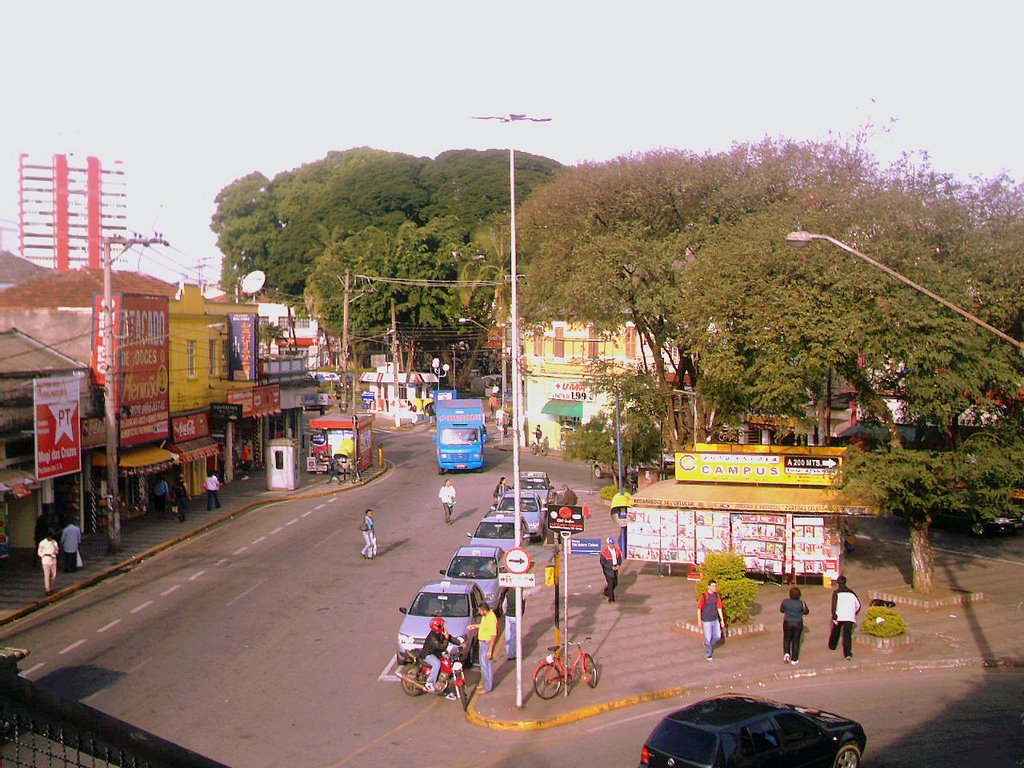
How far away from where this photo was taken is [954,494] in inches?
865

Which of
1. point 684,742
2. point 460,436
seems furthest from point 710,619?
point 460,436

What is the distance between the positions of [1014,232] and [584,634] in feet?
40.7

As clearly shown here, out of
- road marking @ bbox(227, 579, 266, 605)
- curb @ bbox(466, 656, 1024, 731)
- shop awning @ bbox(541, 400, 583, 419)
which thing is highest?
shop awning @ bbox(541, 400, 583, 419)

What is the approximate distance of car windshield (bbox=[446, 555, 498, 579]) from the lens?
23.0 m

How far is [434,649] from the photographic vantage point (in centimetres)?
1678

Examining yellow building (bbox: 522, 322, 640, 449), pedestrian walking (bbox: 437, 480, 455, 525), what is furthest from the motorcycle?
yellow building (bbox: 522, 322, 640, 449)

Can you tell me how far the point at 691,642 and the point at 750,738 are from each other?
8.27 metres

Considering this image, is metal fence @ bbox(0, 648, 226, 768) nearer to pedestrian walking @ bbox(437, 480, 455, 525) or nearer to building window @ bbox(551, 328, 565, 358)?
pedestrian walking @ bbox(437, 480, 455, 525)

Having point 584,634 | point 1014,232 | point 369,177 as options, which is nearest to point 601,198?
point 1014,232

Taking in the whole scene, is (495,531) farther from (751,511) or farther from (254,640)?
(254,640)

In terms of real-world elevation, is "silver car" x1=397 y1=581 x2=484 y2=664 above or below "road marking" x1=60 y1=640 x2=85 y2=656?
above

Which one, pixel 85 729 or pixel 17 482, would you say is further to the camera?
pixel 17 482

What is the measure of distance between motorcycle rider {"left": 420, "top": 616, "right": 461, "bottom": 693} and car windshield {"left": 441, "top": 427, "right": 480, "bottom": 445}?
3175cm

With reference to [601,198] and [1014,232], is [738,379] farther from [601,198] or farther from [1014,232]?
[601,198]
